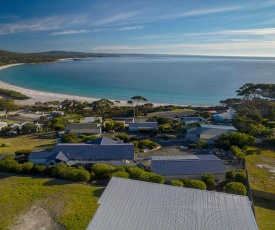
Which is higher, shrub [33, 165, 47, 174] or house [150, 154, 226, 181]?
house [150, 154, 226, 181]

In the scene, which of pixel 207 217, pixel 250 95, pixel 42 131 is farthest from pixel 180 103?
pixel 207 217

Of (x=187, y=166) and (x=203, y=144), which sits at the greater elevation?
(x=187, y=166)

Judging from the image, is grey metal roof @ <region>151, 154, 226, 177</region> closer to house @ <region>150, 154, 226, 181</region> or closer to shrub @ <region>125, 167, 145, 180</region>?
house @ <region>150, 154, 226, 181</region>

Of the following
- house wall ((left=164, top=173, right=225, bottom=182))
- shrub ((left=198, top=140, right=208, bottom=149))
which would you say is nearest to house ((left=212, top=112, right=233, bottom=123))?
shrub ((left=198, top=140, right=208, bottom=149))

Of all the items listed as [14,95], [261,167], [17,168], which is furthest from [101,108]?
[14,95]

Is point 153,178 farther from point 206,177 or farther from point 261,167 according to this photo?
point 261,167
